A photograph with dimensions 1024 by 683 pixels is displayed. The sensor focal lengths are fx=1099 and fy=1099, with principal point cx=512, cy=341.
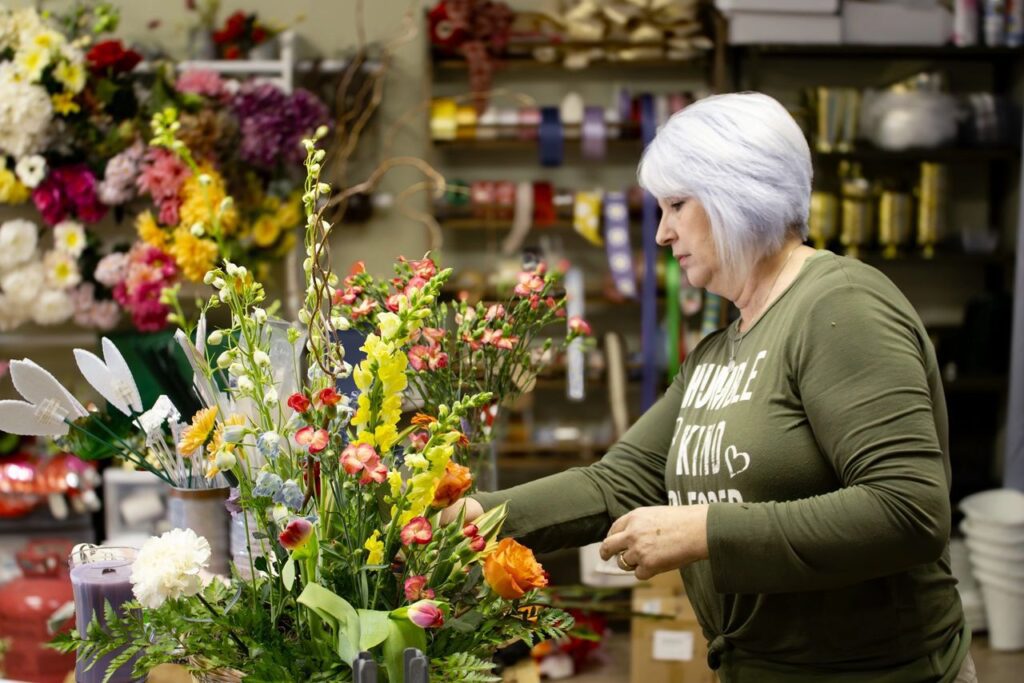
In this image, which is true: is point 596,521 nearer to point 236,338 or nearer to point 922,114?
point 236,338

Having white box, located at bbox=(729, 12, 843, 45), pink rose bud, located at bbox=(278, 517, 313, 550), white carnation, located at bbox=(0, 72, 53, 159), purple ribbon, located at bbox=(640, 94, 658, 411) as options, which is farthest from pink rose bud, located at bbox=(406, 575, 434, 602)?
white box, located at bbox=(729, 12, 843, 45)

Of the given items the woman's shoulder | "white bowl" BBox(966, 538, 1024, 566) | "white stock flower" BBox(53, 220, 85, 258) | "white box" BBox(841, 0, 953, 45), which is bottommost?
"white bowl" BBox(966, 538, 1024, 566)

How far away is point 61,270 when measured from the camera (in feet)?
11.6

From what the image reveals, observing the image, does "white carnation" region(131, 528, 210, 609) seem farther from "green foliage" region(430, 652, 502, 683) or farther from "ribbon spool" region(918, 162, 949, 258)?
"ribbon spool" region(918, 162, 949, 258)

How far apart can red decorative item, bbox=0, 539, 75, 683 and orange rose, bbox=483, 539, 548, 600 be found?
2119 mm

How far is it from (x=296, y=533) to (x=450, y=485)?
15cm

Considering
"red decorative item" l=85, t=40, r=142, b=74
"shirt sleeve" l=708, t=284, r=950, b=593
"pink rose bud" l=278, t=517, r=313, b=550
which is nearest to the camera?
"pink rose bud" l=278, t=517, r=313, b=550

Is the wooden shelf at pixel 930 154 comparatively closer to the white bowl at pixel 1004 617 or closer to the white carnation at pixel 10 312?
the white bowl at pixel 1004 617

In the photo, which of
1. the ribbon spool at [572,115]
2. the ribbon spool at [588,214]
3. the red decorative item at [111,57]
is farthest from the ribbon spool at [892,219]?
the red decorative item at [111,57]

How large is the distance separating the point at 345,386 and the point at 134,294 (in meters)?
2.33

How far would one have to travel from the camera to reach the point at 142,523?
3.40 metres

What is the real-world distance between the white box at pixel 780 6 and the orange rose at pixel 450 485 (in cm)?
343

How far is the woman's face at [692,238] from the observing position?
4.67 feet

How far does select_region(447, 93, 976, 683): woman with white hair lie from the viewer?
1201mm
